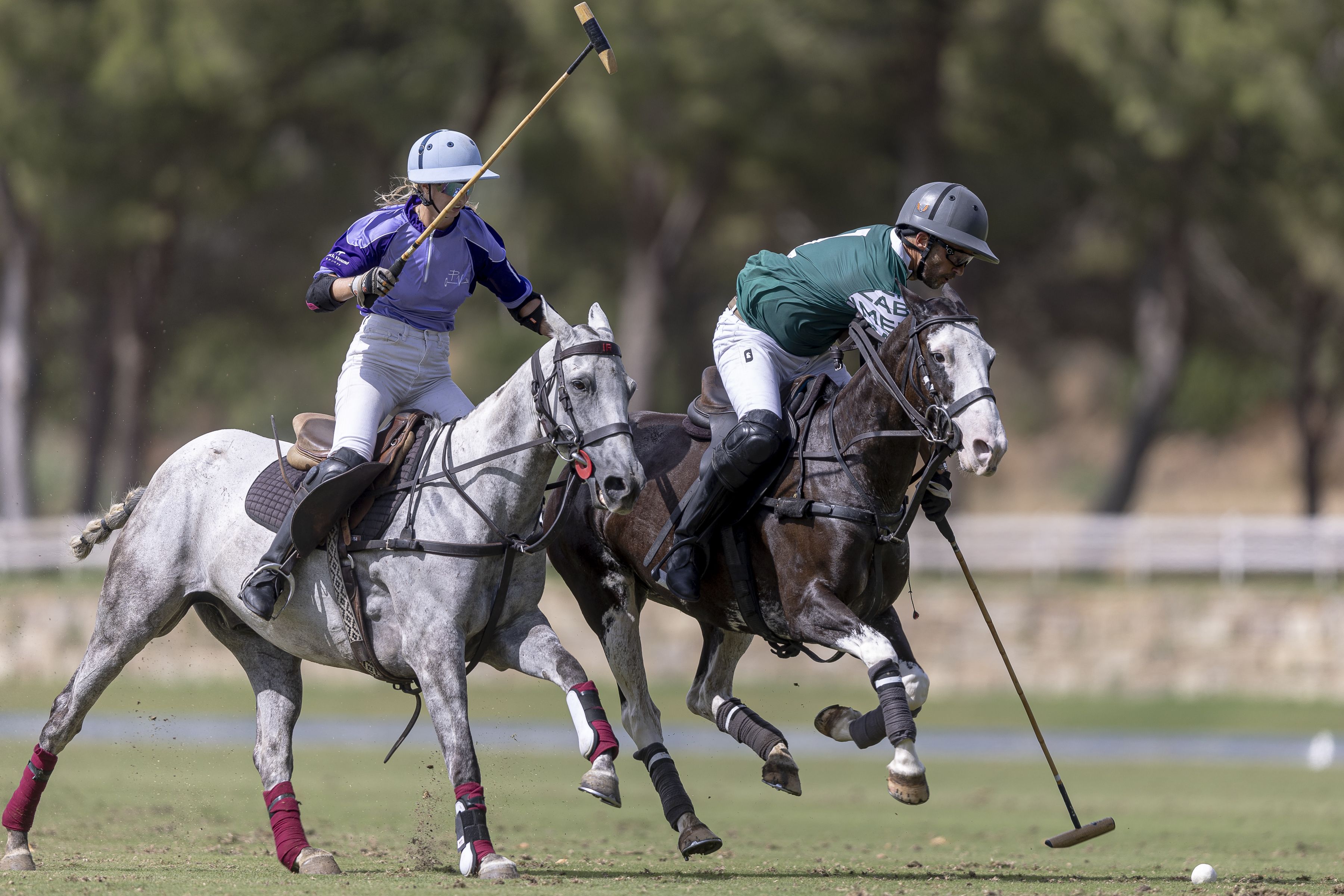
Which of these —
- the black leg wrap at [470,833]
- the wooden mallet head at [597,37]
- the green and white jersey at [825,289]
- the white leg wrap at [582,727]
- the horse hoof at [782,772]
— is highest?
the wooden mallet head at [597,37]

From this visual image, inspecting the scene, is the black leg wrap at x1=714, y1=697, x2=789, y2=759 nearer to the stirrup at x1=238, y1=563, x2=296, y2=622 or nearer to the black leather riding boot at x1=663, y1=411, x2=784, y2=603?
the black leather riding boot at x1=663, y1=411, x2=784, y2=603

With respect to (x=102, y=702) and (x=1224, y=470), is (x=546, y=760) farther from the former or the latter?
(x=1224, y=470)

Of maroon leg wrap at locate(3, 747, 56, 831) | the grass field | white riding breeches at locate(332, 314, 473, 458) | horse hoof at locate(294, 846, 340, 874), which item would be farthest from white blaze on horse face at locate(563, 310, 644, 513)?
maroon leg wrap at locate(3, 747, 56, 831)

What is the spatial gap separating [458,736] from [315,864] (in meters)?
1.14

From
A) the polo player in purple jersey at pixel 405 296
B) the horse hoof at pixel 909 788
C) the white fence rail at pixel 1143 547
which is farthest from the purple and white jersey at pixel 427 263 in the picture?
the white fence rail at pixel 1143 547

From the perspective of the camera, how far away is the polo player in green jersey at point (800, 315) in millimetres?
7672

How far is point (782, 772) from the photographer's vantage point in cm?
772

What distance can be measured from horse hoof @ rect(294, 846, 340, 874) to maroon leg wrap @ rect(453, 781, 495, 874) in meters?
0.87

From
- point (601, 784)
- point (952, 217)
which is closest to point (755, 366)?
point (952, 217)

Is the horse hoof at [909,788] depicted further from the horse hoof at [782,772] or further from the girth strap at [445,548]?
the girth strap at [445,548]

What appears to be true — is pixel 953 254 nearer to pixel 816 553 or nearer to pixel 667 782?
pixel 816 553

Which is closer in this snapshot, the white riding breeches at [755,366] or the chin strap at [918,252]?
the chin strap at [918,252]

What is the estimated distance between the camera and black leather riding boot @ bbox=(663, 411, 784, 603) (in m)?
7.73

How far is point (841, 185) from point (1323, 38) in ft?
23.0
